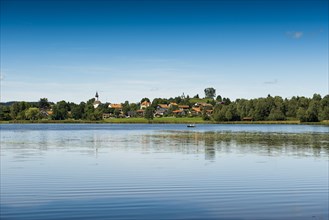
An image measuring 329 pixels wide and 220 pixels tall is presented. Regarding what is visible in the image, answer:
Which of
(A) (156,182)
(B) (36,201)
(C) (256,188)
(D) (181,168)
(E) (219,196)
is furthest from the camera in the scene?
(D) (181,168)

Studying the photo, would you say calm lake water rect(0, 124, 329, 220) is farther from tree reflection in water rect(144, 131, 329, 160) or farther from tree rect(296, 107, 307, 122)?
tree rect(296, 107, 307, 122)

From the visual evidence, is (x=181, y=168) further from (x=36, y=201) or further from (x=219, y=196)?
(x=36, y=201)

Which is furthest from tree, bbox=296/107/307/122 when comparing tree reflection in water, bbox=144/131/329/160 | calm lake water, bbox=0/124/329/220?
calm lake water, bbox=0/124/329/220

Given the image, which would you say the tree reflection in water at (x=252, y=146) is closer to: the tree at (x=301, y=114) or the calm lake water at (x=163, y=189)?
the calm lake water at (x=163, y=189)

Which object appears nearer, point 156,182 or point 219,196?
point 219,196

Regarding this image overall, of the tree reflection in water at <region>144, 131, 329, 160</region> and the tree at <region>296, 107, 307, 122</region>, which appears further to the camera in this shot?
the tree at <region>296, 107, 307, 122</region>

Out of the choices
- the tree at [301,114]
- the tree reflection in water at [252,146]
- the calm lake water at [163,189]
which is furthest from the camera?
the tree at [301,114]

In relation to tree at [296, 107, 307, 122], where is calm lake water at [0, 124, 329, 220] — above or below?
below

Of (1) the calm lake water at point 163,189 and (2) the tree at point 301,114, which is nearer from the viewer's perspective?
(1) the calm lake water at point 163,189

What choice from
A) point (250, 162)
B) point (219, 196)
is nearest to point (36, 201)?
point (219, 196)

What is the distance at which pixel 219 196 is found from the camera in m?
22.1

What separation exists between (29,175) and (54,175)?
5.30 ft

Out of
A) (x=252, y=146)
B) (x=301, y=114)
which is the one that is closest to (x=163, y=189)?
(x=252, y=146)

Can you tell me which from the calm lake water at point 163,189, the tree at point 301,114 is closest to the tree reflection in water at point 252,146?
the calm lake water at point 163,189
